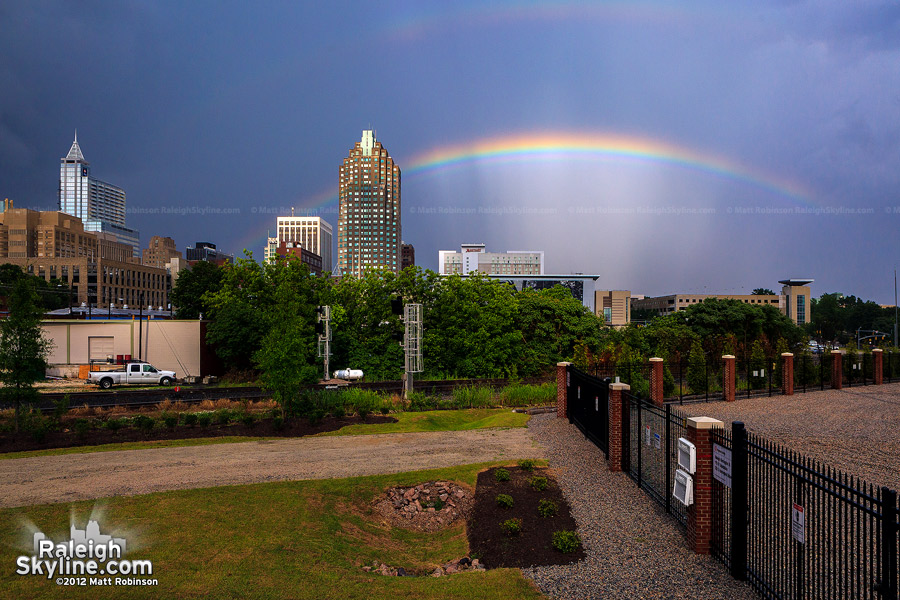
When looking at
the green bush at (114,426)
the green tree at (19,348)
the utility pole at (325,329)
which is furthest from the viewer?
the utility pole at (325,329)

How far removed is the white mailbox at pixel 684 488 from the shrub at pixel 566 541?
5.61 ft

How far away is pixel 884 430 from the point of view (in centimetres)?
1759

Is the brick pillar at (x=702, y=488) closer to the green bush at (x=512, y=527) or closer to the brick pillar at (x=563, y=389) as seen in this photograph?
the green bush at (x=512, y=527)

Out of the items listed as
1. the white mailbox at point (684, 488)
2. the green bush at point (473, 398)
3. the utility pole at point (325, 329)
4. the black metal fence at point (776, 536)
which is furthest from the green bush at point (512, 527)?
the utility pole at point (325, 329)

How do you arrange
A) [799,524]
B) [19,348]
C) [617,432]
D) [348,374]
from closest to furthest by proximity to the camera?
[799,524] → [617,432] → [19,348] → [348,374]

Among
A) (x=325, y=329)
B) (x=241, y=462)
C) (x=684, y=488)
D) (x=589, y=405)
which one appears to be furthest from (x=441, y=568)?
(x=325, y=329)

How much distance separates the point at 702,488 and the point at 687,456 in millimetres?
488

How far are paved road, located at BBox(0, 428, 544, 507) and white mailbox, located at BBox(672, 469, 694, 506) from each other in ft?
20.4

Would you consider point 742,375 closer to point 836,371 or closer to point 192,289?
point 836,371

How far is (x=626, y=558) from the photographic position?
7.92 m

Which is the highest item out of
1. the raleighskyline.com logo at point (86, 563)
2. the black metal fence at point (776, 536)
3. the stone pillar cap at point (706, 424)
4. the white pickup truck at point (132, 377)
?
the stone pillar cap at point (706, 424)

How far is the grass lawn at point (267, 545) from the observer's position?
690 centimetres

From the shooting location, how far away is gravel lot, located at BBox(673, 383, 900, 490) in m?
13.4

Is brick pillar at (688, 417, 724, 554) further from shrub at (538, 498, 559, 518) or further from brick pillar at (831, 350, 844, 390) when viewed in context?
brick pillar at (831, 350, 844, 390)
